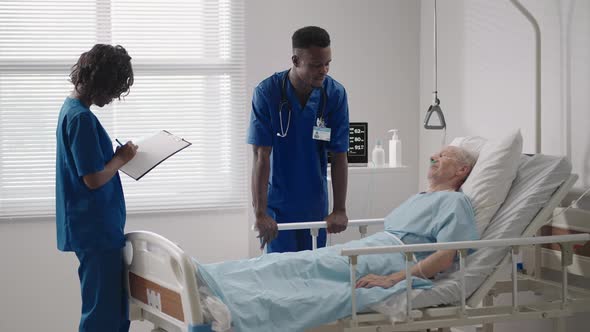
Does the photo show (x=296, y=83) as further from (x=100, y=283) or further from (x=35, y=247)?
(x=35, y=247)

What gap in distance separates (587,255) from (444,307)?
74 cm

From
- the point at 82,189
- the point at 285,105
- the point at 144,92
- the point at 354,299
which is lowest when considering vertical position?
the point at 354,299

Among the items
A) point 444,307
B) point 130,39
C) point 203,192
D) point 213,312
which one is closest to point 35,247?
point 203,192

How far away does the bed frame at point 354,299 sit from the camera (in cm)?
231

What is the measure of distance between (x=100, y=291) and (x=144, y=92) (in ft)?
6.61

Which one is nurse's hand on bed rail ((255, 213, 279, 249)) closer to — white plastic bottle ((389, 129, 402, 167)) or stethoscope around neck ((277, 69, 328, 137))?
stethoscope around neck ((277, 69, 328, 137))

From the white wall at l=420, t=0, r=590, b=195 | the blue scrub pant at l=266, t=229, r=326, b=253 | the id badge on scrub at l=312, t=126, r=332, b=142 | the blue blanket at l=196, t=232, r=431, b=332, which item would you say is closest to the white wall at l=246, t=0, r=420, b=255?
the white wall at l=420, t=0, r=590, b=195

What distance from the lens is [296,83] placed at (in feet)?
9.88

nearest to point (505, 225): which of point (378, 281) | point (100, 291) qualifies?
point (378, 281)

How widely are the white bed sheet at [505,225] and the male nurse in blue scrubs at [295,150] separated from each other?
61 cm

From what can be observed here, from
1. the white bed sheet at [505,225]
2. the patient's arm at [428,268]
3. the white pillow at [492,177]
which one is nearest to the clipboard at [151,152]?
the patient's arm at [428,268]

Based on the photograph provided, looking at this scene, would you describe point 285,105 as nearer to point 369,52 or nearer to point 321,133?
point 321,133

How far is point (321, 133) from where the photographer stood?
9.91ft

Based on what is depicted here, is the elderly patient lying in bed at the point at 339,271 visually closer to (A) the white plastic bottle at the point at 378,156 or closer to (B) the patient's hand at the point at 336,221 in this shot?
(B) the patient's hand at the point at 336,221
